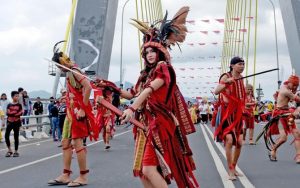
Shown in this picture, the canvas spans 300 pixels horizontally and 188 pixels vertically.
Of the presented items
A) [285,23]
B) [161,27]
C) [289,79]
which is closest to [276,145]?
[289,79]

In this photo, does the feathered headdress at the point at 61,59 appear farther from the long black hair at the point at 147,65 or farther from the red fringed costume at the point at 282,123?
the red fringed costume at the point at 282,123

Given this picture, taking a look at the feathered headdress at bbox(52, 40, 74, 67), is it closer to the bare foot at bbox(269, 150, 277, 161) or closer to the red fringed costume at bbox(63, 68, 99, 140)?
the red fringed costume at bbox(63, 68, 99, 140)

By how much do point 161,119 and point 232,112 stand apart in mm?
3856

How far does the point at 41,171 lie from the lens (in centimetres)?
1027

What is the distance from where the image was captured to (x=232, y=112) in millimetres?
9180

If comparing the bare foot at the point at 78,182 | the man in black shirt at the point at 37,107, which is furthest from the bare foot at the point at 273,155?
the man in black shirt at the point at 37,107

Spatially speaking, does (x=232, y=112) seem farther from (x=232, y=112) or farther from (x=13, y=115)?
(x=13, y=115)

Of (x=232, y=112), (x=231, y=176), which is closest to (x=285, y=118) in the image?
(x=232, y=112)

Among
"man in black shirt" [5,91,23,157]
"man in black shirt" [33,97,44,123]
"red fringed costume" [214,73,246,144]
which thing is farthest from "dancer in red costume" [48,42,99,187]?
"man in black shirt" [33,97,44,123]

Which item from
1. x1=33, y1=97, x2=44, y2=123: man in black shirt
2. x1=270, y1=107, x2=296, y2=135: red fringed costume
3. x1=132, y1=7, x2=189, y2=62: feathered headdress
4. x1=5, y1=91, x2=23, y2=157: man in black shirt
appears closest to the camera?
x1=132, y1=7, x2=189, y2=62: feathered headdress

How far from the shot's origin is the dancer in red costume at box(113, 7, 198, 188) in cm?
539

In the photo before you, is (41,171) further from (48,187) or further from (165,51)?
(165,51)

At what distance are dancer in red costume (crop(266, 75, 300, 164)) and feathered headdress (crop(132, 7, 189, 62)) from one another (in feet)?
18.8

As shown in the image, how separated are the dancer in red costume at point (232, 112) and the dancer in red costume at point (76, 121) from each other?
1.91 metres
